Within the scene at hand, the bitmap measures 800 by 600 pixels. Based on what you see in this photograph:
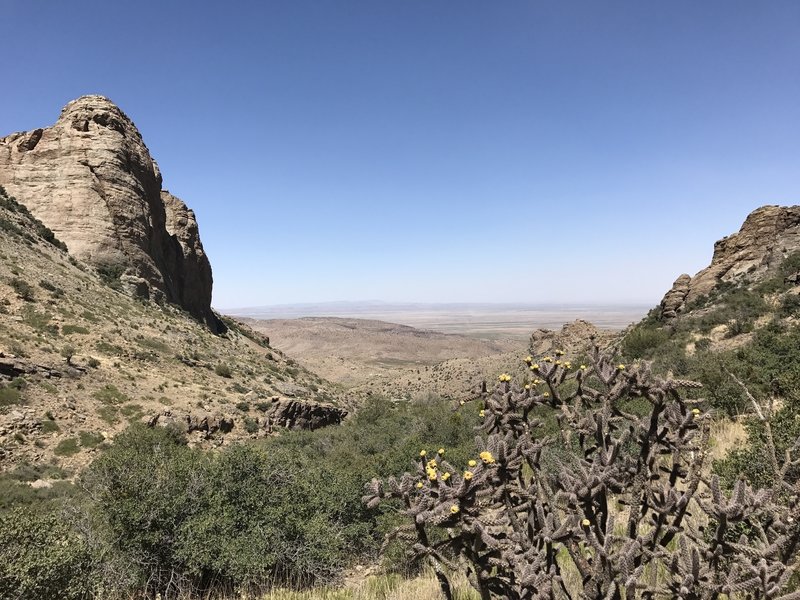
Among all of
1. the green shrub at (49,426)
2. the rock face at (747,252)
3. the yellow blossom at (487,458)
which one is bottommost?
the green shrub at (49,426)

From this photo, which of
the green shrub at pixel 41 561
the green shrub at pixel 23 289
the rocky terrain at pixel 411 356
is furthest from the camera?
the rocky terrain at pixel 411 356

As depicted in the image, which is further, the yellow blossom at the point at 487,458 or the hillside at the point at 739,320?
the hillside at the point at 739,320

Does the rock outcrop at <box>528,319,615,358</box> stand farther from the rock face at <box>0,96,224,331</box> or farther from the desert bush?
the rock face at <box>0,96,224,331</box>

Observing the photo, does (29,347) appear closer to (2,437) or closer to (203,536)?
(2,437)

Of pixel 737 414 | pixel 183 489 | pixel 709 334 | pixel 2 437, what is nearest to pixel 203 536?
pixel 183 489

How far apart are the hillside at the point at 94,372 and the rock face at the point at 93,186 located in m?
2.20

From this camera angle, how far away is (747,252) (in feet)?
113

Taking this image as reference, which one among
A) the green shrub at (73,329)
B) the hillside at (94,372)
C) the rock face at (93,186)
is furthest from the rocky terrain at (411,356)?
the rock face at (93,186)

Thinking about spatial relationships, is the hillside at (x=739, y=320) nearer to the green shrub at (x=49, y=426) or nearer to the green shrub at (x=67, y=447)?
the green shrub at (x=67, y=447)

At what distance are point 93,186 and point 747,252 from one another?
182ft

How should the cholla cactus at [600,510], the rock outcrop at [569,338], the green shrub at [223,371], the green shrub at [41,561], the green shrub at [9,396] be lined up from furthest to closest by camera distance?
the rock outcrop at [569,338] → the green shrub at [223,371] → the green shrub at [9,396] → the green shrub at [41,561] → the cholla cactus at [600,510]

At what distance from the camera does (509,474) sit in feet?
9.57

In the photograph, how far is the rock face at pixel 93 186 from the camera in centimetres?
3934

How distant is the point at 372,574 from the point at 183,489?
3506 mm
